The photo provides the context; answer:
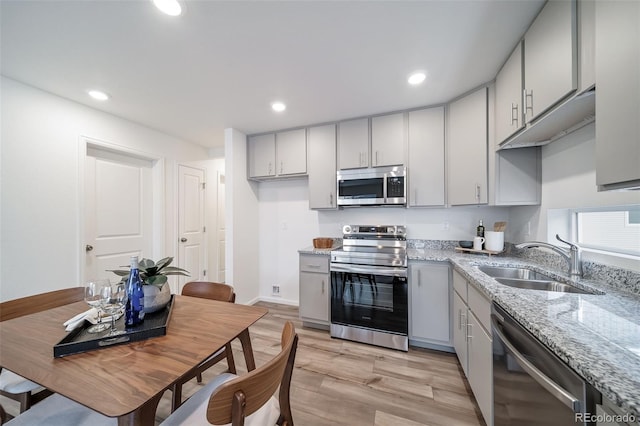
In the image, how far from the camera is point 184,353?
861 mm

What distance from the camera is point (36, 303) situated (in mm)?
1380

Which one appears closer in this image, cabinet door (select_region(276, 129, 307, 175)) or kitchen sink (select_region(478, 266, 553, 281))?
kitchen sink (select_region(478, 266, 553, 281))

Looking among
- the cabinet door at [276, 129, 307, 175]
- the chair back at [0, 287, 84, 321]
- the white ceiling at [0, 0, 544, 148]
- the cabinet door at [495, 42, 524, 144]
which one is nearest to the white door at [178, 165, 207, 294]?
the white ceiling at [0, 0, 544, 148]

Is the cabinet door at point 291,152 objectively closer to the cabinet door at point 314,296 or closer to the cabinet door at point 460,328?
the cabinet door at point 314,296

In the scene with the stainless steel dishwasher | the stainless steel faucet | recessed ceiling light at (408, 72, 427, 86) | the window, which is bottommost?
the stainless steel dishwasher

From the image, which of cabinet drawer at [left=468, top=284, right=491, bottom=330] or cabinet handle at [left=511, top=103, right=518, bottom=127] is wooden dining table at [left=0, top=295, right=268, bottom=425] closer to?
cabinet drawer at [left=468, top=284, right=491, bottom=330]

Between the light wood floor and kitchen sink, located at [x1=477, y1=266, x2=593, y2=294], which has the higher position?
kitchen sink, located at [x1=477, y1=266, x2=593, y2=294]

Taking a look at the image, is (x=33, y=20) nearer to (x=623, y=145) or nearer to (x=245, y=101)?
(x=245, y=101)

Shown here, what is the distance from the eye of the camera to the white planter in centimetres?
115

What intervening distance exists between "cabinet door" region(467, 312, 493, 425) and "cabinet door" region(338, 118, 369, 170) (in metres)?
1.81

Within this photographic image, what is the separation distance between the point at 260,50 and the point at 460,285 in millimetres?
2354

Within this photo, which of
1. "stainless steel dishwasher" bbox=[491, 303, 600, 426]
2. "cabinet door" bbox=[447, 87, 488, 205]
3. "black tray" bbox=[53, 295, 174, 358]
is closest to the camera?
"stainless steel dishwasher" bbox=[491, 303, 600, 426]

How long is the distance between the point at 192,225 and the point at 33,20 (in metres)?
2.56

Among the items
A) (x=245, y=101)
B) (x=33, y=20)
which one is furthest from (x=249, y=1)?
(x=33, y=20)
